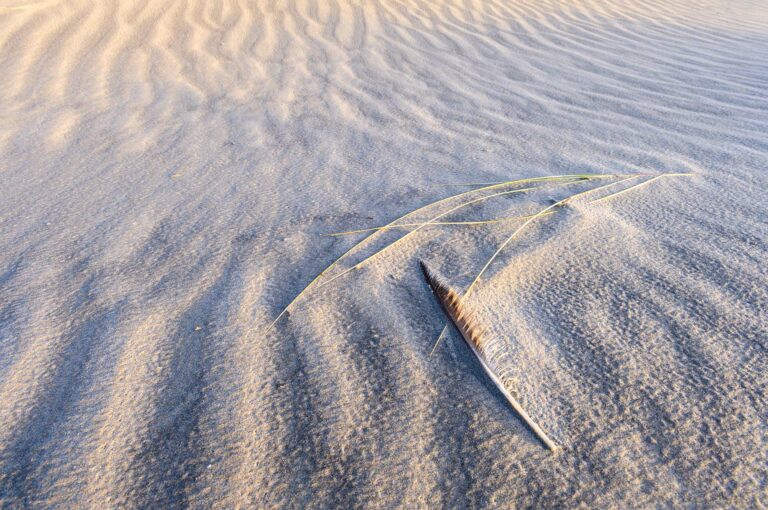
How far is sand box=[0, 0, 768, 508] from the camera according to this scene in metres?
0.99

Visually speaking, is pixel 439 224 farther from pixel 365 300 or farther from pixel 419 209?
pixel 365 300

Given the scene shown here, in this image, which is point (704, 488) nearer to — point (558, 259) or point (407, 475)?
point (407, 475)

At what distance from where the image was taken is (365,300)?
1428 millimetres

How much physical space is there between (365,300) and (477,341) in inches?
12.3

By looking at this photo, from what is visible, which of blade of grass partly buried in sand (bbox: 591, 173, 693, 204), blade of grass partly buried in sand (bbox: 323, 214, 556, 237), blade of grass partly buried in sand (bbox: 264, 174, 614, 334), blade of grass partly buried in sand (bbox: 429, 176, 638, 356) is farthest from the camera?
blade of grass partly buried in sand (bbox: 591, 173, 693, 204)

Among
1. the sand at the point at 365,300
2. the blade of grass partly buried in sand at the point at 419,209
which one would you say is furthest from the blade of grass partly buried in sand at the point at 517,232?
the blade of grass partly buried in sand at the point at 419,209

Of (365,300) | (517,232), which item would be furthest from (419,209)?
(365,300)

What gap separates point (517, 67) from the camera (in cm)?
381

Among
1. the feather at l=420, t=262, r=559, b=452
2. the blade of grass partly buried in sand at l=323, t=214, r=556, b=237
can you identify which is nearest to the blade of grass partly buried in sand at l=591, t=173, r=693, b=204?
the blade of grass partly buried in sand at l=323, t=214, r=556, b=237

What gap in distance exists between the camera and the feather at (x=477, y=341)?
3.50 feet

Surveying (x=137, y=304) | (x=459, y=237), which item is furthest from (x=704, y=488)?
(x=137, y=304)

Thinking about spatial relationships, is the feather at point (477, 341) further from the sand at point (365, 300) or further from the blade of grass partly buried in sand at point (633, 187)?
the blade of grass partly buried in sand at point (633, 187)

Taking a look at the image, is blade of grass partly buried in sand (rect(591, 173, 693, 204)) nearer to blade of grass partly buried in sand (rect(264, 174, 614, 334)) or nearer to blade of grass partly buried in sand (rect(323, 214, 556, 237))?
blade of grass partly buried in sand (rect(264, 174, 614, 334))

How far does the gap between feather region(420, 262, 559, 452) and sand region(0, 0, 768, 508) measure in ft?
0.08
